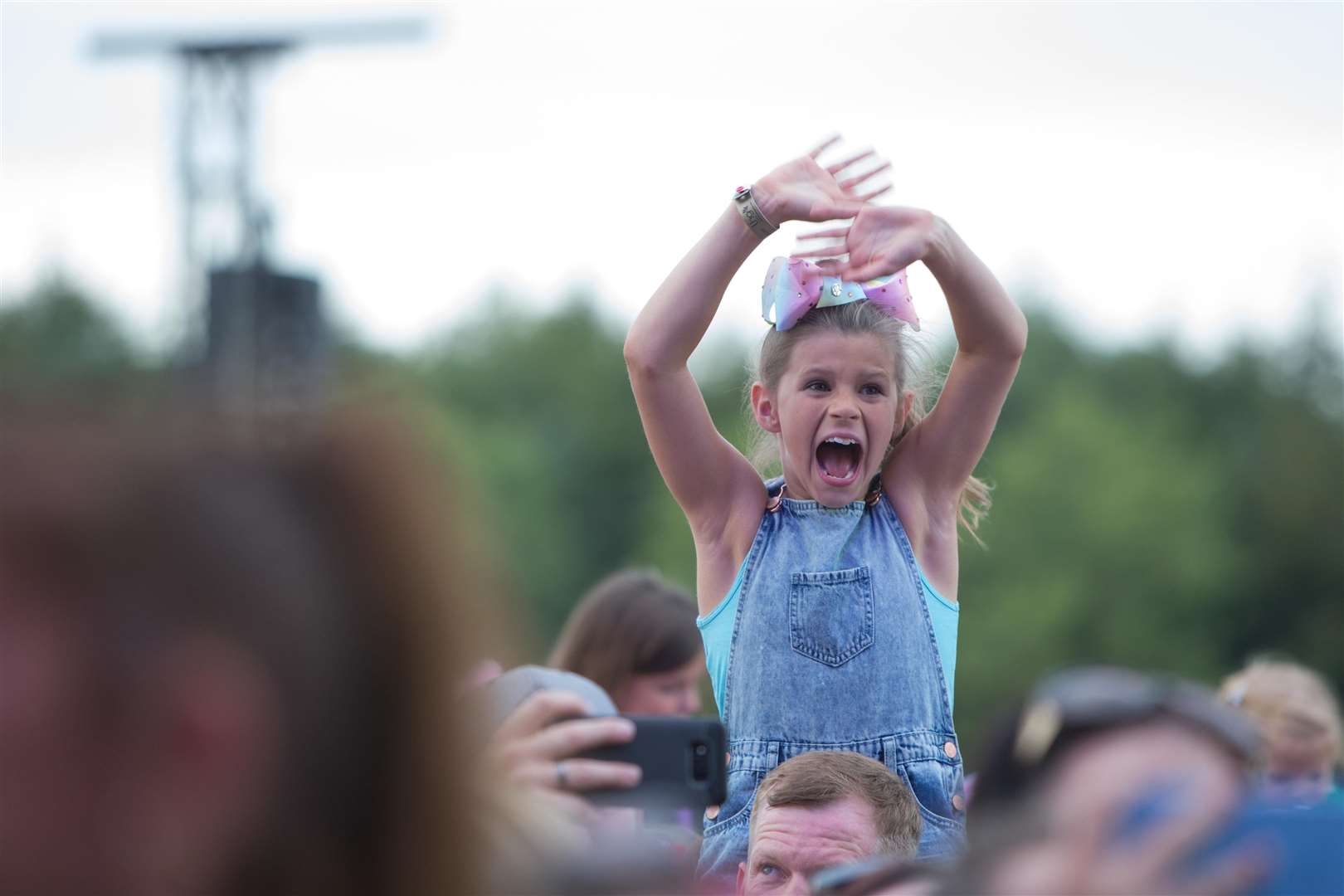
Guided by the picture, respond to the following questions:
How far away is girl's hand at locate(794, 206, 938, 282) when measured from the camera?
289cm

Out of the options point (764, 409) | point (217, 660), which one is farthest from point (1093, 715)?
point (764, 409)

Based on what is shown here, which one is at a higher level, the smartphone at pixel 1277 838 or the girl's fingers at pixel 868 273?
the girl's fingers at pixel 868 273

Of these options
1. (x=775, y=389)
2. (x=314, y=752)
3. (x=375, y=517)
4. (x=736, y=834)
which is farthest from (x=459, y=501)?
(x=775, y=389)

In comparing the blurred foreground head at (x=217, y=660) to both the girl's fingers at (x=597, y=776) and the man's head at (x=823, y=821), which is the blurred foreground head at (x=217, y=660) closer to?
the girl's fingers at (x=597, y=776)

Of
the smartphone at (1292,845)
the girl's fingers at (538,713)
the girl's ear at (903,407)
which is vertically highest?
the girl's ear at (903,407)

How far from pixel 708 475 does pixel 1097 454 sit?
3951 cm

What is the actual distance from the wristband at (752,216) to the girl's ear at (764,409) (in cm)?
41

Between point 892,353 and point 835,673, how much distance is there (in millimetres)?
667

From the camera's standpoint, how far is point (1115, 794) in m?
1.31

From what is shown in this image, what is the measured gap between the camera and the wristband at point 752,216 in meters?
3.06

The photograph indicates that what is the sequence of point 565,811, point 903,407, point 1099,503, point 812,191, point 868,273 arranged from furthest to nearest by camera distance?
point 1099,503, point 903,407, point 812,191, point 868,273, point 565,811

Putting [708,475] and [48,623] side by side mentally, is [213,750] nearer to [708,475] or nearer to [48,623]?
[48,623]

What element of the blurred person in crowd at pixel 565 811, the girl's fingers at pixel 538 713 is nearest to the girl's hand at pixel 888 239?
the blurred person in crowd at pixel 565 811

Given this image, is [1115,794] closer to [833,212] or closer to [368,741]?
[368,741]
